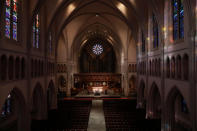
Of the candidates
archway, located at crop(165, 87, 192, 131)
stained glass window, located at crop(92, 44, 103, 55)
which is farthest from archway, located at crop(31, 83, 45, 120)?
stained glass window, located at crop(92, 44, 103, 55)

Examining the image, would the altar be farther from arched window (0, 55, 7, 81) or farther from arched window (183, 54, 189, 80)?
arched window (0, 55, 7, 81)

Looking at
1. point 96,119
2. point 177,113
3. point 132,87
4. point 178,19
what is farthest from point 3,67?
point 132,87

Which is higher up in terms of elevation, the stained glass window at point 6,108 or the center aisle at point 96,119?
the stained glass window at point 6,108

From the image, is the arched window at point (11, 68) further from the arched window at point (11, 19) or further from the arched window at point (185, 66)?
the arched window at point (185, 66)

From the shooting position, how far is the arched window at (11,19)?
459 inches

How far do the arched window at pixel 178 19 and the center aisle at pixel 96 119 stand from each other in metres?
11.2

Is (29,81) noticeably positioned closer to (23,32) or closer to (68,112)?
(23,32)

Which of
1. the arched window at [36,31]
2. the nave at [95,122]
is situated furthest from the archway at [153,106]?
the arched window at [36,31]

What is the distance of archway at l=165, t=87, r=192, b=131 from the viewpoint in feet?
45.1

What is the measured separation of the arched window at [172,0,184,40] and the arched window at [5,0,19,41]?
12951mm

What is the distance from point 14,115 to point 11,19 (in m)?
10.2

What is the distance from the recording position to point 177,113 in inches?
689

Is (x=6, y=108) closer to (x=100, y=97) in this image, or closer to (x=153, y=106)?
(x=153, y=106)

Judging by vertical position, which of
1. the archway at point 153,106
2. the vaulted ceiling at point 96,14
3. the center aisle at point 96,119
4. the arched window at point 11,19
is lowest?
the center aisle at point 96,119
